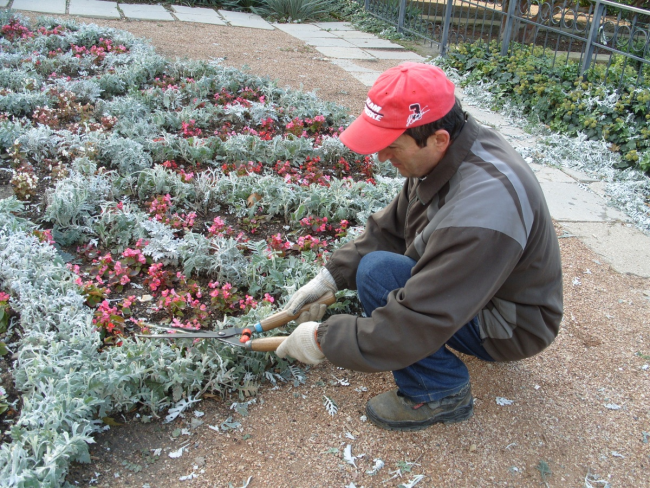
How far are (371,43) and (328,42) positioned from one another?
696 millimetres

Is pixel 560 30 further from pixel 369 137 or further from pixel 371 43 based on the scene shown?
pixel 369 137

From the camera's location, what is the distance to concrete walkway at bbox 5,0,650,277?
3754 mm

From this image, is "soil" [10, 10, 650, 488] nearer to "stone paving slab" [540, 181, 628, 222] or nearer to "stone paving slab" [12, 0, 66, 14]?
"stone paving slab" [540, 181, 628, 222]

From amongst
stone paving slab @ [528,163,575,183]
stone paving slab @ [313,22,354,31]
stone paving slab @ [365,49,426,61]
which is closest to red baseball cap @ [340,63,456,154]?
stone paving slab @ [528,163,575,183]

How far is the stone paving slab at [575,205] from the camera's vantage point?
13.4ft

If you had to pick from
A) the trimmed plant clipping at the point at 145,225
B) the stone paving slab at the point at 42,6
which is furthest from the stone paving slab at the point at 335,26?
the trimmed plant clipping at the point at 145,225

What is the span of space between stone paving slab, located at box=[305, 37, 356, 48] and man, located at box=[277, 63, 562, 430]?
6992 millimetres

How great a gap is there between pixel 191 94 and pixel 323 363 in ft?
11.9

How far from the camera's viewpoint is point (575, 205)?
167 inches

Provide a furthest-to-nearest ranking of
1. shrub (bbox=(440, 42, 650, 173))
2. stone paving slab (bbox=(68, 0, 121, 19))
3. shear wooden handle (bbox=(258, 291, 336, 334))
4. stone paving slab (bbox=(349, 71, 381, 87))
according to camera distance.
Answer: stone paving slab (bbox=(68, 0, 121, 19)) < stone paving slab (bbox=(349, 71, 381, 87)) < shrub (bbox=(440, 42, 650, 173)) < shear wooden handle (bbox=(258, 291, 336, 334))

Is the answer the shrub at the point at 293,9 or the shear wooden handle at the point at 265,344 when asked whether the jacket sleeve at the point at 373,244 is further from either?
the shrub at the point at 293,9

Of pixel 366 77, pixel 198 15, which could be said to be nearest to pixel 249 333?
pixel 366 77

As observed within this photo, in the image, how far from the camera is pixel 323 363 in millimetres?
2645

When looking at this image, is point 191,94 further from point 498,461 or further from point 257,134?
point 498,461
